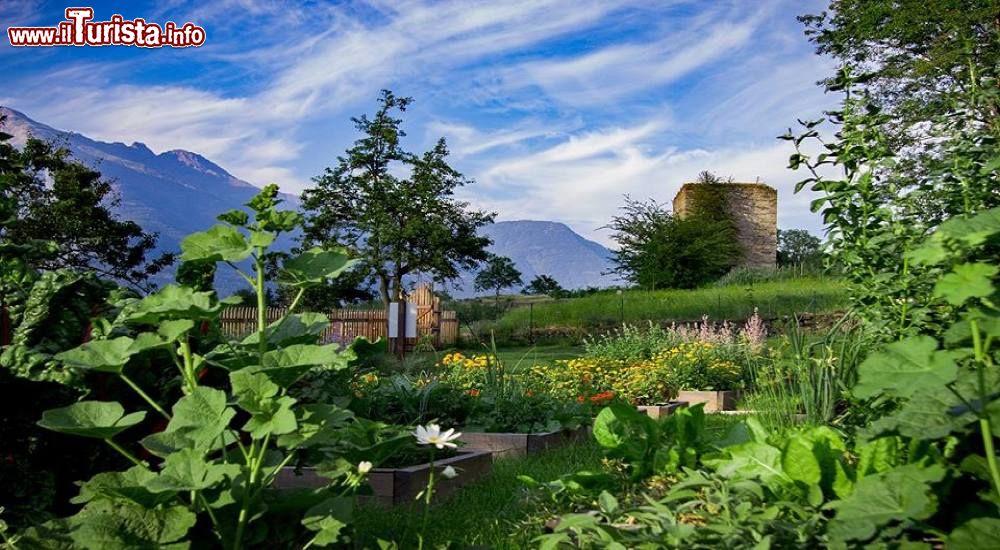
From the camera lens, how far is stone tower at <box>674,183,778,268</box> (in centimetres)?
2844

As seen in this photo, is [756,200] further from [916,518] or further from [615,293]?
[916,518]

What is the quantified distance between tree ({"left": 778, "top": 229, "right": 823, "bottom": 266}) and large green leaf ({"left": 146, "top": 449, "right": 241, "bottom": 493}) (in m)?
25.9

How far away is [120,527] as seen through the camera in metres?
1.61

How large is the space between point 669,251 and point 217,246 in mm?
22295

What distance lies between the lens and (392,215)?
25.2m

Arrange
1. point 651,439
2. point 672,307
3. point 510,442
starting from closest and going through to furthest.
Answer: point 651,439
point 510,442
point 672,307

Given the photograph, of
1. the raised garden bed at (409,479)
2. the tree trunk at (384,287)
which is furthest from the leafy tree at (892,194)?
the tree trunk at (384,287)

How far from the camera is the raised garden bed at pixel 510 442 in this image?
4.23 meters

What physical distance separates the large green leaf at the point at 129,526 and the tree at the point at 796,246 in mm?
25839

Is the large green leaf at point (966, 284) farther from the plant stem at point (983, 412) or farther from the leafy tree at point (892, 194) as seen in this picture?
the leafy tree at point (892, 194)

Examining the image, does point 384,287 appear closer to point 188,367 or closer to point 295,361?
point 188,367

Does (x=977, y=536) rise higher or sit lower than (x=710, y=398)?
higher

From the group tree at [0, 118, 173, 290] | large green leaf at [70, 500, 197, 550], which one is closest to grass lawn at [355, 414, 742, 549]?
large green leaf at [70, 500, 197, 550]

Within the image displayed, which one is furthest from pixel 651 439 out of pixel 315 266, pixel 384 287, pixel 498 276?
pixel 498 276
